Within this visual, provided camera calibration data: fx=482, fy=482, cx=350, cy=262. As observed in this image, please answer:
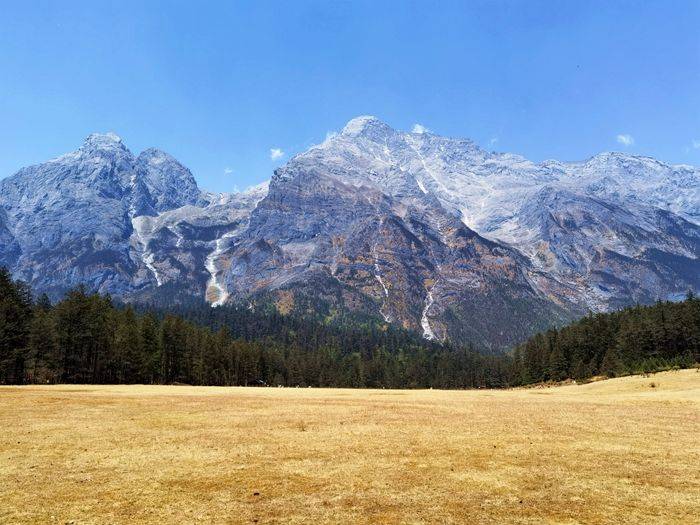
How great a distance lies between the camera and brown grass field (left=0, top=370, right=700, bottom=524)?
14.2 meters

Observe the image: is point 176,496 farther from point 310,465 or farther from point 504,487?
point 504,487

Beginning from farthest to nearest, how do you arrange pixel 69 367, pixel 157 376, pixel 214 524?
1. pixel 157 376
2. pixel 69 367
3. pixel 214 524

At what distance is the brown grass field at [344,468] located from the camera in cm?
1416

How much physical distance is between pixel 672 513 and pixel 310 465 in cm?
1237

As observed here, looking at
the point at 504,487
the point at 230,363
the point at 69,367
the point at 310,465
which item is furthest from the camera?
the point at 230,363

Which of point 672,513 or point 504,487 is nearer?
point 672,513

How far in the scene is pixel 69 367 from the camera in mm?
89438

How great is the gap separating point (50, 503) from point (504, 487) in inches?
572

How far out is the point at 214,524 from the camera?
43.1ft

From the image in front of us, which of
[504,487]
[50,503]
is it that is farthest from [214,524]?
[504,487]

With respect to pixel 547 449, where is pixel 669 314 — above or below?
above

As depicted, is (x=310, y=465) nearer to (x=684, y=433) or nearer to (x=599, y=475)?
(x=599, y=475)

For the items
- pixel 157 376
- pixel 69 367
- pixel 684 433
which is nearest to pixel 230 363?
pixel 157 376

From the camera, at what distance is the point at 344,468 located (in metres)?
19.1
